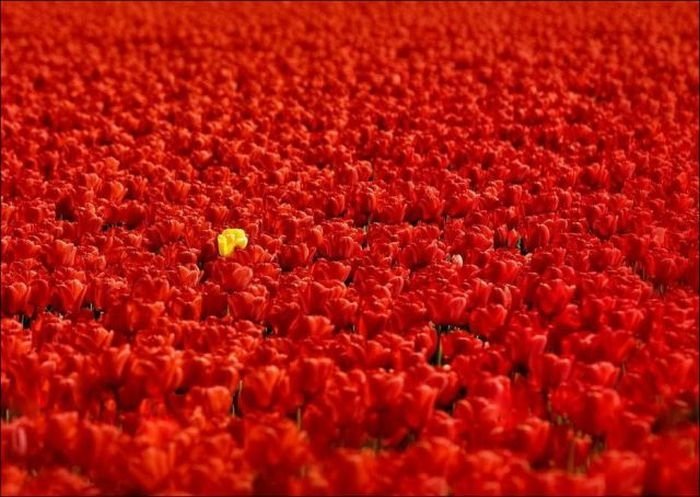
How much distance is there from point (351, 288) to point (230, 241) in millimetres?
674

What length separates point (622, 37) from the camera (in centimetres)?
1005

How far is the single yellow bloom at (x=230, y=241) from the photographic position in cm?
393

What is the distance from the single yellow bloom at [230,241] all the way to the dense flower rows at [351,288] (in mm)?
15

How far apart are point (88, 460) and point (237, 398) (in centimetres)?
61

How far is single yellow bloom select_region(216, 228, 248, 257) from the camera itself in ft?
12.9

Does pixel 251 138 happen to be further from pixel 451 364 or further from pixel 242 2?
pixel 242 2

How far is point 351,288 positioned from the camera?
3.50 m

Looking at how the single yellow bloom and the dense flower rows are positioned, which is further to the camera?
the single yellow bloom

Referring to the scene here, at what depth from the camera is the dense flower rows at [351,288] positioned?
2377mm

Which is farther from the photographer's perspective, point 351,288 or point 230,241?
point 230,241

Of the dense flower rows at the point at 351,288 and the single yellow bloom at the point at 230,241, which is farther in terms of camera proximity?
the single yellow bloom at the point at 230,241

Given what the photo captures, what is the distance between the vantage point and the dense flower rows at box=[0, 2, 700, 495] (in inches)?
93.6

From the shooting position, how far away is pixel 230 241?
3979 millimetres

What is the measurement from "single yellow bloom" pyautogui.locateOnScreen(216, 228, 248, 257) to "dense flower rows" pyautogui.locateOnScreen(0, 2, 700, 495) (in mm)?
15
